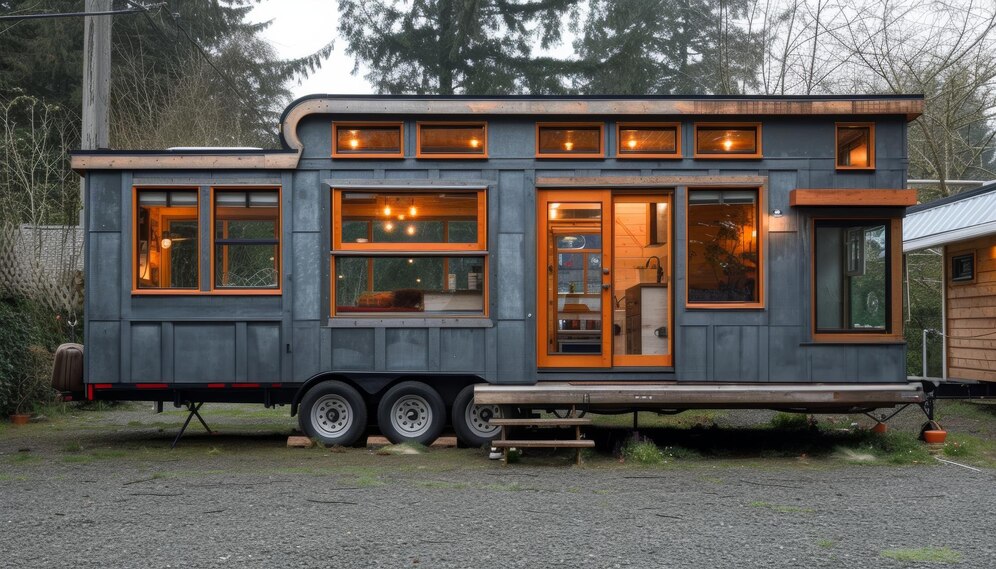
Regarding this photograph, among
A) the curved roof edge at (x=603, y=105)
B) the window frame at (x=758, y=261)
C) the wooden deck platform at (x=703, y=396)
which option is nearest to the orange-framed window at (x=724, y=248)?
the window frame at (x=758, y=261)

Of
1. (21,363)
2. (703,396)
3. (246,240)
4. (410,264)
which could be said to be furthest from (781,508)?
(21,363)

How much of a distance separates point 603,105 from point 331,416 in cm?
430

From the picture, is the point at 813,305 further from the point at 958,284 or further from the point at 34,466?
the point at 34,466

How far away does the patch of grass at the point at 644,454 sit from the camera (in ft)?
27.4

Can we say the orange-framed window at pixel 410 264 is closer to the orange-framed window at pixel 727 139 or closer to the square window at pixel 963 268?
the orange-framed window at pixel 727 139

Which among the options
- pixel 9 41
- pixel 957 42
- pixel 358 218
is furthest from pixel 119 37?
pixel 957 42

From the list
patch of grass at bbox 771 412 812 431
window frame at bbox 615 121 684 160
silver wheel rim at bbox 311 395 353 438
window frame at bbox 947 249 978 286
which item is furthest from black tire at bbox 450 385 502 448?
window frame at bbox 947 249 978 286

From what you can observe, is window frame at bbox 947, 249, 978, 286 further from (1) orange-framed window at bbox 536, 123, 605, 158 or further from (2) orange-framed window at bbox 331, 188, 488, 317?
(2) orange-framed window at bbox 331, 188, 488, 317

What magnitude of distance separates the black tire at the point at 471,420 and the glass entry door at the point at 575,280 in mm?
777

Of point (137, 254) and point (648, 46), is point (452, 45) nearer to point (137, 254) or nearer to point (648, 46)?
point (648, 46)

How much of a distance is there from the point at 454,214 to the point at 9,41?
66.3 feet

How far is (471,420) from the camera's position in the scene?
359 inches

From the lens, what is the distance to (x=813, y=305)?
895 cm

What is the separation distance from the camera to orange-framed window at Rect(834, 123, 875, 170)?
9008 mm
